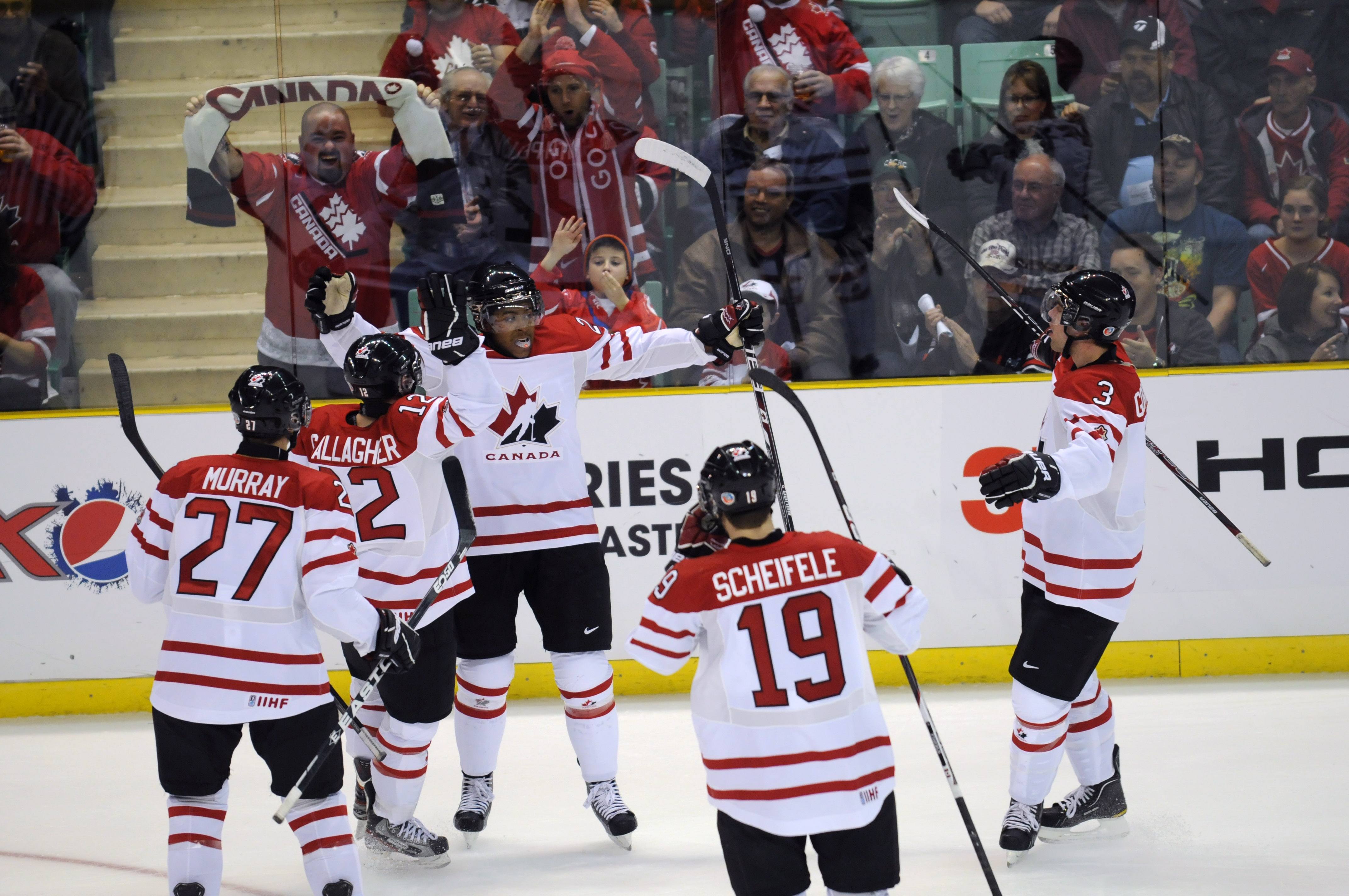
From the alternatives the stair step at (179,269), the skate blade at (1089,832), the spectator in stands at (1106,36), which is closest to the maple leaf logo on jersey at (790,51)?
the spectator in stands at (1106,36)

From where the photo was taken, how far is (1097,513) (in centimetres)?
296

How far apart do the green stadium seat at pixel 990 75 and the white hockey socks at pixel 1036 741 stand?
Answer: 8.81ft

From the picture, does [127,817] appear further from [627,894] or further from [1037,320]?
[1037,320]

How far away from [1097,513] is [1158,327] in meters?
2.10

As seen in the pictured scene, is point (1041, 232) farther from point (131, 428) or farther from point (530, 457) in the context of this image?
point (131, 428)

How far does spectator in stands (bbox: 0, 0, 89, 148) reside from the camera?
486 cm

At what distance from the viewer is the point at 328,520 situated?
2.47 metres

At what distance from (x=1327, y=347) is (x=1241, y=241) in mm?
510

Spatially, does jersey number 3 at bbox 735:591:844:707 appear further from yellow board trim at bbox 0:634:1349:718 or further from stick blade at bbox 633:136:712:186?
yellow board trim at bbox 0:634:1349:718

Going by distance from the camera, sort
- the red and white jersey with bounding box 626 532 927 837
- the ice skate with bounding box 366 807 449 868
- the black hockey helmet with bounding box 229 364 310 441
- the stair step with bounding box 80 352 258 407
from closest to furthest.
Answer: the red and white jersey with bounding box 626 532 927 837 < the black hockey helmet with bounding box 229 364 310 441 < the ice skate with bounding box 366 807 449 868 < the stair step with bounding box 80 352 258 407

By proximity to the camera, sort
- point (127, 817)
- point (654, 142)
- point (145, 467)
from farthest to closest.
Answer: point (145, 467), point (127, 817), point (654, 142)

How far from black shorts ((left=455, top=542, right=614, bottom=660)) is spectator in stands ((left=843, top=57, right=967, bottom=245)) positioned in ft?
7.38

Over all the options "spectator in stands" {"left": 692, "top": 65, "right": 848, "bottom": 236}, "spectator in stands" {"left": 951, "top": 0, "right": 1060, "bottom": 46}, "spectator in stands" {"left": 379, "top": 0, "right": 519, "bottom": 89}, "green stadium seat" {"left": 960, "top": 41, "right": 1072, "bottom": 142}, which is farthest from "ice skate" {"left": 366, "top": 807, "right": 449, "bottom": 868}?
"spectator in stands" {"left": 951, "top": 0, "right": 1060, "bottom": 46}

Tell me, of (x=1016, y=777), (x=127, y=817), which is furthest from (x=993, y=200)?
(x=127, y=817)
